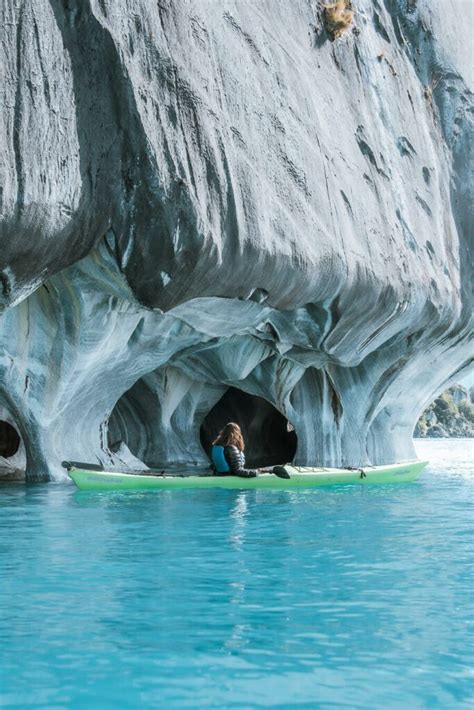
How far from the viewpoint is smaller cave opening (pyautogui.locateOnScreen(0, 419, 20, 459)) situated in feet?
67.8

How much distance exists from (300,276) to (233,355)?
612 cm

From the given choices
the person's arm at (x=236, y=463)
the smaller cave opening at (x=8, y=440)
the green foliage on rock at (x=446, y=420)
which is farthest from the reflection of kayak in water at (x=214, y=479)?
the green foliage on rock at (x=446, y=420)

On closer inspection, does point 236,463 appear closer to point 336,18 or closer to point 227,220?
point 227,220

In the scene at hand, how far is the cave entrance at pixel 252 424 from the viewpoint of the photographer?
2750cm

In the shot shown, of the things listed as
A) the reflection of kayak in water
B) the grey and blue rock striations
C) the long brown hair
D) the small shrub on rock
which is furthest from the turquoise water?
the small shrub on rock

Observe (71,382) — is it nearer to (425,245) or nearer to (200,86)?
(200,86)

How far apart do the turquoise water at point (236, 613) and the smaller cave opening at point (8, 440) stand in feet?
34.6

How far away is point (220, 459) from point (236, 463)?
297 millimetres

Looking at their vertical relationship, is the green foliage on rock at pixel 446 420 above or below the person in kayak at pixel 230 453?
above

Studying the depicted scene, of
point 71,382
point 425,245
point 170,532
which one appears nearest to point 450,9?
point 425,245

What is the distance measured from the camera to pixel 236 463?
50.7 ft

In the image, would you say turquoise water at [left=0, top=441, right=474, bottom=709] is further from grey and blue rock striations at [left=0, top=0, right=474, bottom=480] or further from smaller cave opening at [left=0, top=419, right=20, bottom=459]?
smaller cave opening at [left=0, top=419, right=20, bottom=459]

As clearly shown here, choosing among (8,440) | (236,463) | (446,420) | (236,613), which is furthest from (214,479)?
(446,420)

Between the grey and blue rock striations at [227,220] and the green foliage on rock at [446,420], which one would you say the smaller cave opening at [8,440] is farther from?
the green foliage on rock at [446,420]
